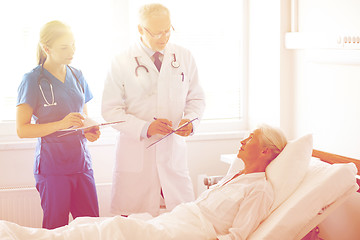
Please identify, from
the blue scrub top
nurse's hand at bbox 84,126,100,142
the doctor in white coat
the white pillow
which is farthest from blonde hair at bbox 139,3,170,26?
the white pillow

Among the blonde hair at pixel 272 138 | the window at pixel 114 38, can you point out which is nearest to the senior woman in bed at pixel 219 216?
the blonde hair at pixel 272 138

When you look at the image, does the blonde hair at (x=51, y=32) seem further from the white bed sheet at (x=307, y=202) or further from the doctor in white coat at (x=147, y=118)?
the white bed sheet at (x=307, y=202)

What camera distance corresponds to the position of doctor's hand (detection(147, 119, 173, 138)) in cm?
280

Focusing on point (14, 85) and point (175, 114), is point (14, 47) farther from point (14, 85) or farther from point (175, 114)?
point (175, 114)

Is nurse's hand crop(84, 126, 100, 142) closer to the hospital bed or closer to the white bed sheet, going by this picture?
the hospital bed

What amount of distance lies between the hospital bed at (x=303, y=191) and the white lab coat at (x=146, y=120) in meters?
0.72

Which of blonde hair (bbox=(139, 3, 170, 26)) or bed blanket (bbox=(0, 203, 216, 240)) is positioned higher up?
blonde hair (bbox=(139, 3, 170, 26))

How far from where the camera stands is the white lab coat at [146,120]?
2.91 meters

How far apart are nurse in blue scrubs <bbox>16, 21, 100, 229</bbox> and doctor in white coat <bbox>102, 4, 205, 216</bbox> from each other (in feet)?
0.57

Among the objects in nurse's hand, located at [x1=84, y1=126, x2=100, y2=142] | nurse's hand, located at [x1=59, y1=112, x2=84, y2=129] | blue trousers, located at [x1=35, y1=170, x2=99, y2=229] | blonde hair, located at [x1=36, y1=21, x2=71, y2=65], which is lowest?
blue trousers, located at [x1=35, y1=170, x2=99, y2=229]

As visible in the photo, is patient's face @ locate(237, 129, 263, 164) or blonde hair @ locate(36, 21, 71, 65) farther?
blonde hair @ locate(36, 21, 71, 65)

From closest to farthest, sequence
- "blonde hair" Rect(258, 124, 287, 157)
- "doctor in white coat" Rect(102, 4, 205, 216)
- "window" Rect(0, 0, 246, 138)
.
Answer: "blonde hair" Rect(258, 124, 287, 157) < "doctor in white coat" Rect(102, 4, 205, 216) < "window" Rect(0, 0, 246, 138)

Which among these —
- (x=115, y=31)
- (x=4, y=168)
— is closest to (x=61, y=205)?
(x=4, y=168)

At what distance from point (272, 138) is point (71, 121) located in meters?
1.01
